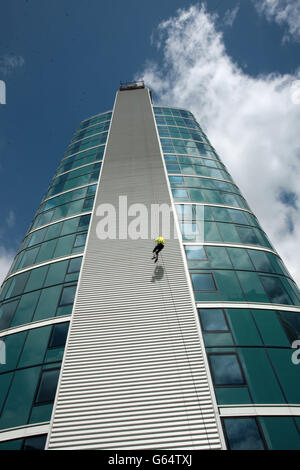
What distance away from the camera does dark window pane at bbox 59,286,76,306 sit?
1503cm

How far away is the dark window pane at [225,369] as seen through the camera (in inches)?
435

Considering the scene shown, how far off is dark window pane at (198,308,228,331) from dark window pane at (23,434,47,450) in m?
7.91

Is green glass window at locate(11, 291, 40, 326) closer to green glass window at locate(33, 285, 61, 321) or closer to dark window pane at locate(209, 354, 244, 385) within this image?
green glass window at locate(33, 285, 61, 321)

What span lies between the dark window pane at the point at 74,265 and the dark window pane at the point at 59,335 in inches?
148

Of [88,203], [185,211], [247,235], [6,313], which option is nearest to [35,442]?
[6,313]

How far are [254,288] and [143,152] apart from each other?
17351 mm

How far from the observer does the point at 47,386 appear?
38.1 ft

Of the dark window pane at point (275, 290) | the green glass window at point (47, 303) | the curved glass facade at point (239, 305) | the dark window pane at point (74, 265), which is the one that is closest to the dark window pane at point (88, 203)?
the dark window pane at point (74, 265)

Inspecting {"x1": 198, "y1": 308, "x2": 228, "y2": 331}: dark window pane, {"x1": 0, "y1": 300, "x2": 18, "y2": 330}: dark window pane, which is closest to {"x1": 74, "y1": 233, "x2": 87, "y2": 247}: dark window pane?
{"x1": 0, "y1": 300, "x2": 18, "y2": 330}: dark window pane

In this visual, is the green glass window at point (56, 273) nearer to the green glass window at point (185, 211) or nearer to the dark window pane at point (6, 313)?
the dark window pane at point (6, 313)

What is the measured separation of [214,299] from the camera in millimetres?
14391

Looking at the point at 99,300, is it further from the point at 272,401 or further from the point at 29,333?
the point at 272,401

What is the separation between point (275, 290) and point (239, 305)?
3031 mm

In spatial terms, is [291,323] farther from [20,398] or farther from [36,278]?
[36,278]
